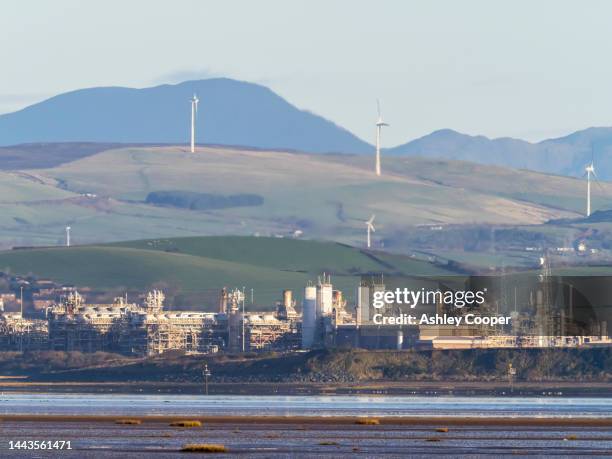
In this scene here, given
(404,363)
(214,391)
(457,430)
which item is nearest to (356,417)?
(457,430)

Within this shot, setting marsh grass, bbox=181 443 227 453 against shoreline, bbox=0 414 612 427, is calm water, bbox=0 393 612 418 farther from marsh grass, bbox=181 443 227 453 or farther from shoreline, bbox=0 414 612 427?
marsh grass, bbox=181 443 227 453

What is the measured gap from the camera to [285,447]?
86812 millimetres

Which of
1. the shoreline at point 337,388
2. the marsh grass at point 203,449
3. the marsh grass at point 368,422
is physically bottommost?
the marsh grass at point 203,449

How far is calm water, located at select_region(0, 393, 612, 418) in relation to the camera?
118 metres

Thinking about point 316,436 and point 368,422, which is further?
point 368,422

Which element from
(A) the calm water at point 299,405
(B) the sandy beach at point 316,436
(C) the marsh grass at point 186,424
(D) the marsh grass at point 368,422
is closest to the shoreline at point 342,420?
(B) the sandy beach at point 316,436

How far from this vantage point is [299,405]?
131 metres

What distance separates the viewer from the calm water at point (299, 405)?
118000 millimetres

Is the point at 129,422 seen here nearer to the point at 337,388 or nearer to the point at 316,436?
the point at 316,436

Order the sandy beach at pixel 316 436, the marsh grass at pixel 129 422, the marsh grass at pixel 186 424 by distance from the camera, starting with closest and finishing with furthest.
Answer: the sandy beach at pixel 316 436, the marsh grass at pixel 186 424, the marsh grass at pixel 129 422

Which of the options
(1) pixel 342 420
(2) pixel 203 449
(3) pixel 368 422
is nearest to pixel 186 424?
(3) pixel 368 422

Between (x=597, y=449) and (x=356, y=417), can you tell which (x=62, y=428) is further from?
(x=597, y=449)

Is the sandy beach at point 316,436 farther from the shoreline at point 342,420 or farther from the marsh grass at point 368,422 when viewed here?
the marsh grass at point 368,422

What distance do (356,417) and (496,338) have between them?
8759 cm
